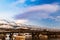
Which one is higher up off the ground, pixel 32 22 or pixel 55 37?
pixel 32 22

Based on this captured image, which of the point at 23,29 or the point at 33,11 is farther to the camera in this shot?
the point at 33,11

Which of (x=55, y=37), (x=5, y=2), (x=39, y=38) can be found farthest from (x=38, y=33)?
(x=5, y=2)

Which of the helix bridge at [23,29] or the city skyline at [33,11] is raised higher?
the city skyline at [33,11]

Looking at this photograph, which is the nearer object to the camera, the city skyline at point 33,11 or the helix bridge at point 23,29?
the helix bridge at point 23,29

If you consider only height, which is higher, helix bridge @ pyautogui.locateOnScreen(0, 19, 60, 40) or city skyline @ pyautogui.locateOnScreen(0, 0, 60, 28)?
city skyline @ pyautogui.locateOnScreen(0, 0, 60, 28)

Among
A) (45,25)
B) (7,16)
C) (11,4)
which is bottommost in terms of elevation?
(45,25)

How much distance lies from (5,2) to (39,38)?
30.3 inches

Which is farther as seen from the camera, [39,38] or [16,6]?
[16,6]

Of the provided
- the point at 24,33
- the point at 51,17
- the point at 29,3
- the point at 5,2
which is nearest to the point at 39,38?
the point at 24,33

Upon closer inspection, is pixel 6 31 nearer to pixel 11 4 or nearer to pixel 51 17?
pixel 11 4

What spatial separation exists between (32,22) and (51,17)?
309mm

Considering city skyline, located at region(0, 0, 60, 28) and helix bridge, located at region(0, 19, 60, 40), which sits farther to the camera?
city skyline, located at region(0, 0, 60, 28)

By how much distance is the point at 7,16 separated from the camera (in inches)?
102

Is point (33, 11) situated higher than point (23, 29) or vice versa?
point (33, 11)
